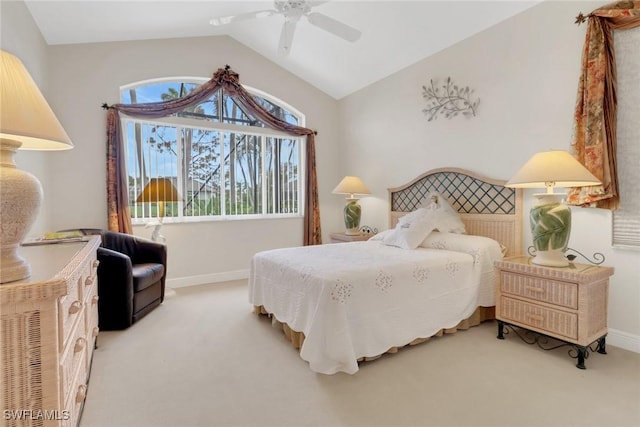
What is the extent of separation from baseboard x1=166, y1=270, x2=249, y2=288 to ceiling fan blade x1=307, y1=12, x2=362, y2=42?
3443 millimetres

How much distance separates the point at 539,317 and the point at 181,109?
4.52 m

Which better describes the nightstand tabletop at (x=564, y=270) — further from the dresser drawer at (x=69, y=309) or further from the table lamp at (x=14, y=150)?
the table lamp at (x=14, y=150)

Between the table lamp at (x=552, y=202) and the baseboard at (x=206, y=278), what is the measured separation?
3741 mm

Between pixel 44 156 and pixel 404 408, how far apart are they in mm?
4188

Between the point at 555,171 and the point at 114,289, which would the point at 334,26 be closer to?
the point at 555,171

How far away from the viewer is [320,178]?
554cm

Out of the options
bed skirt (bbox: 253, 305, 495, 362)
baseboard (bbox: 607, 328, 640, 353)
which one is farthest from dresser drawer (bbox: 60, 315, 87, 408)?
baseboard (bbox: 607, 328, 640, 353)

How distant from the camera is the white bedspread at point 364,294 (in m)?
2.09

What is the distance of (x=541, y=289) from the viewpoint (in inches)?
95.0

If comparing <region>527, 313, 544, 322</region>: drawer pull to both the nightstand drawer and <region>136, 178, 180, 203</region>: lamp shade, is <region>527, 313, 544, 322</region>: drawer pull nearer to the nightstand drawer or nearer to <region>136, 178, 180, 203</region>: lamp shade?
the nightstand drawer

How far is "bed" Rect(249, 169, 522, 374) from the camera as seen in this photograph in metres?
2.13

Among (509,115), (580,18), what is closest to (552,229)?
(509,115)


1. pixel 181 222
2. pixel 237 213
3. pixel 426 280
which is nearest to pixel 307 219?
pixel 237 213

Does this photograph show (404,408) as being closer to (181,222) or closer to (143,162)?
(181,222)
